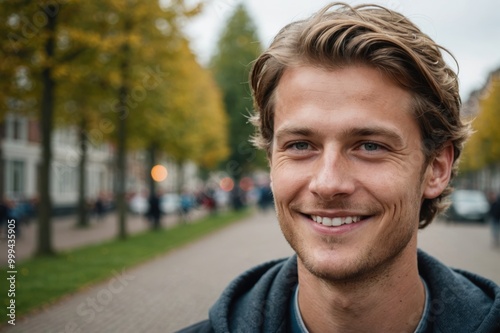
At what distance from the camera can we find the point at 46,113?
44.7 feet

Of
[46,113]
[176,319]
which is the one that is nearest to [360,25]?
[176,319]

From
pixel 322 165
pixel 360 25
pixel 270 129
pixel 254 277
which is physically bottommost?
pixel 254 277

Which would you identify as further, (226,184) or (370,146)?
(226,184)

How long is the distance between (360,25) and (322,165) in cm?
54

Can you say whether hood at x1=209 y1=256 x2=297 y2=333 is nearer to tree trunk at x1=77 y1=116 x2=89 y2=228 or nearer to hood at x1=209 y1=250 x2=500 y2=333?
hood at x1=209 y1=250 x2=500 y2=333

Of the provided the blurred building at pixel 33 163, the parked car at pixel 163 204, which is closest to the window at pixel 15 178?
the blurred building at pixel 33 163

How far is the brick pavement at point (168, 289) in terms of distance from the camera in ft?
24.9

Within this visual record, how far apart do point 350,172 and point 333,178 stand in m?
0.08

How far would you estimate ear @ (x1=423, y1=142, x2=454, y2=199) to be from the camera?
2.25 m

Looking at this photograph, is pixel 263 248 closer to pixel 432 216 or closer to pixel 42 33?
Answer: pixel 42 33

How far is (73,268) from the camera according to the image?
12.3 meters

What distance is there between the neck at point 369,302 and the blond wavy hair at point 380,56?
489 millimetres

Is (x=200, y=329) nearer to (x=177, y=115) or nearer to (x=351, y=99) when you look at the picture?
(x=351, y=99)

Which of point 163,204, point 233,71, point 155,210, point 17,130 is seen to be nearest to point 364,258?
point 155,210
